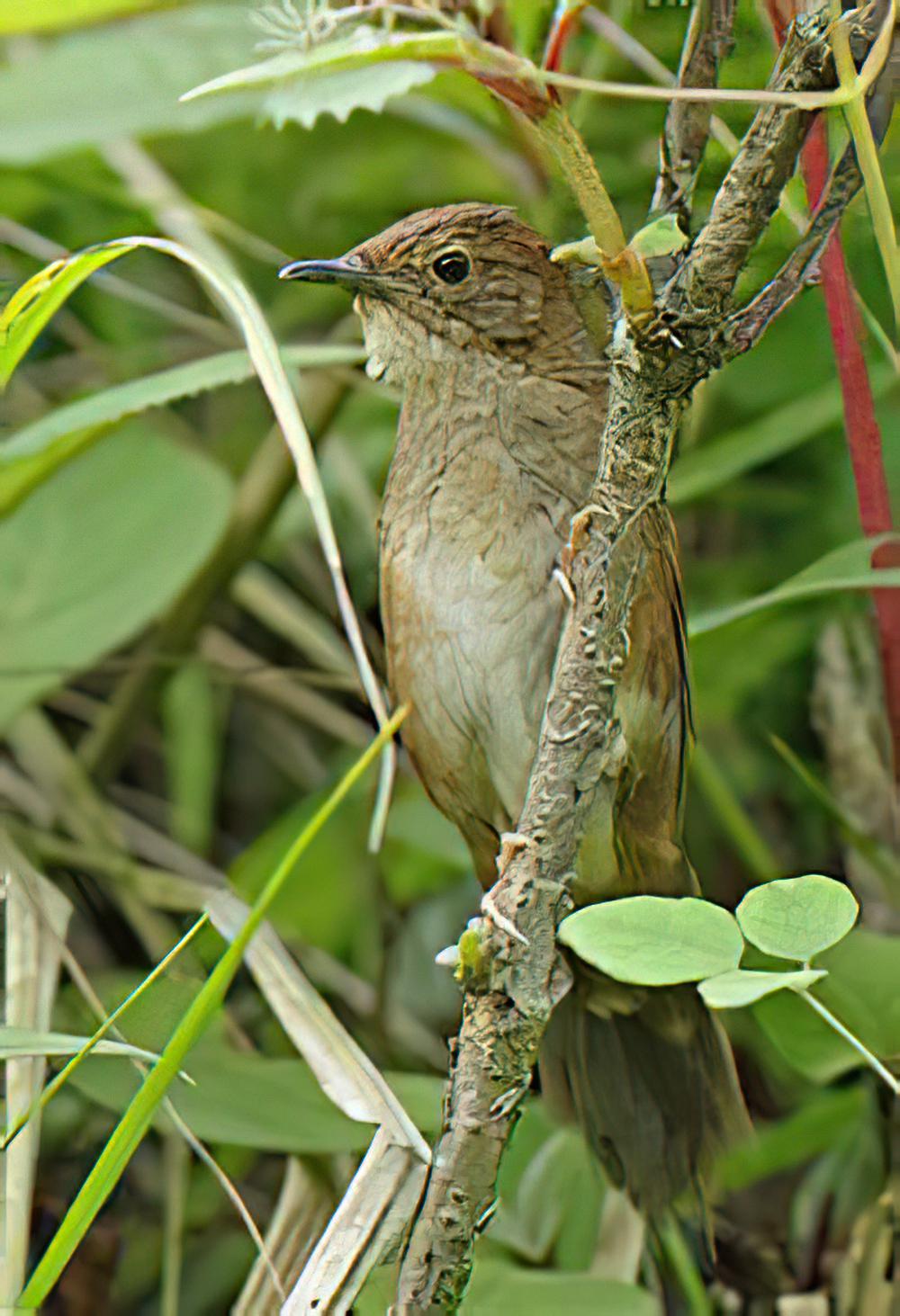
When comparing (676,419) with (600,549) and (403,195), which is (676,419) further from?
(403,195)

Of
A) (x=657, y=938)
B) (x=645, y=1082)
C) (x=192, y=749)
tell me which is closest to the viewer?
(x=657, y=938)

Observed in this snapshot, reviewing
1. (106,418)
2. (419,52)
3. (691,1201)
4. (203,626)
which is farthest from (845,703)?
(419,52)

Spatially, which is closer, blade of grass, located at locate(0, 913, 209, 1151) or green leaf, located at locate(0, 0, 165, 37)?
blade of grass, located at locate(0, 913, 209, 1151)

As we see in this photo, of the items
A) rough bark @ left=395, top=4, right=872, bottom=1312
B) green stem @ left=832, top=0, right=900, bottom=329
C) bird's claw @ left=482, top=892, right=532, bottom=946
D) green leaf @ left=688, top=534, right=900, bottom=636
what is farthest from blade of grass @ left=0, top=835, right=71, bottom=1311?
green stem @ left=832, top=0, right=900, bottom=329

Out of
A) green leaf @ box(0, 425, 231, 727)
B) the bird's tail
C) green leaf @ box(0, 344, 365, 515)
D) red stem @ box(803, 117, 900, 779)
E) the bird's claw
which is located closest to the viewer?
the bird's claw

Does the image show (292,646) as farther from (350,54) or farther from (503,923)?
(350,54)

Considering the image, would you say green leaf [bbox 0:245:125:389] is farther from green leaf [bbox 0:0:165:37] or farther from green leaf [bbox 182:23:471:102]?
green leaf [bbox 0:0:165:37]

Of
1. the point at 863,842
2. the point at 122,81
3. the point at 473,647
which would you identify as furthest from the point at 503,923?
the point at 122,81
